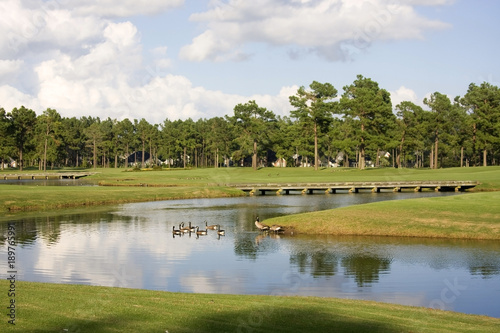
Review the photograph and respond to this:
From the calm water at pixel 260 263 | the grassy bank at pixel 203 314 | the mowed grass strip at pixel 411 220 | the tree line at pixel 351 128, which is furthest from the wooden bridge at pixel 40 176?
the grassy bank at pixel 203 314

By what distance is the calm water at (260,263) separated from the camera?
88.2ft

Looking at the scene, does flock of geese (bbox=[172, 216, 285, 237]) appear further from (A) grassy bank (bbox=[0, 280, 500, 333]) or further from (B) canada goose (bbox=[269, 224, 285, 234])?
(A) grassy bank (bbox=[0, 280, 500, 333])

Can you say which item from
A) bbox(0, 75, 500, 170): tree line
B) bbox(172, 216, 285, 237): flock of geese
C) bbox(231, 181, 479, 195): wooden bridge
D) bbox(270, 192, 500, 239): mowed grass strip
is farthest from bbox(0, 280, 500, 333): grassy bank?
bbox(0, 75, 500, 170): tree line

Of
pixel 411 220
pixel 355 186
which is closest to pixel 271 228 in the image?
pixel 411 220

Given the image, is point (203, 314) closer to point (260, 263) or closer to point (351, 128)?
point (260, 263)

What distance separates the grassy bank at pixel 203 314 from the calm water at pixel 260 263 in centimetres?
508

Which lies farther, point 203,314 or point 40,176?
point 40,176

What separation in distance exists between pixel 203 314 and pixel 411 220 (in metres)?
31.8

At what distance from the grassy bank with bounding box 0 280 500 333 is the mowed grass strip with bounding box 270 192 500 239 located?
2274 centimetres

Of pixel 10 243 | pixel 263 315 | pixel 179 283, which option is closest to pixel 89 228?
pixel 10 243

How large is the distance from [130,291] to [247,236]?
24217mm

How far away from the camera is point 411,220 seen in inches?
1791

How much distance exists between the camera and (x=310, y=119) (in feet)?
479

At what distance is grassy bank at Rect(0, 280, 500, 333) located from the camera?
15375 mm
